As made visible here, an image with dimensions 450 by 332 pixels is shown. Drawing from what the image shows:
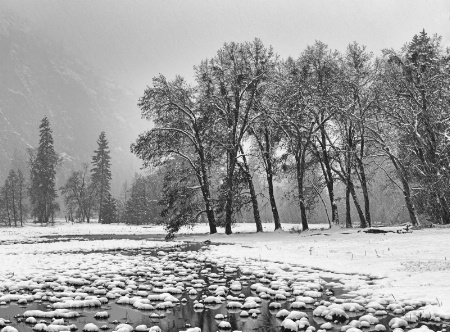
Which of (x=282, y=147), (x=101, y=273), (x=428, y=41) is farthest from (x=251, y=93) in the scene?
(x=101, y=273)

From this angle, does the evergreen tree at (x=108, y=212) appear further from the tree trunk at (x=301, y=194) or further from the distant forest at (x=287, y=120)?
the tree trunk at (x=301, y=194)

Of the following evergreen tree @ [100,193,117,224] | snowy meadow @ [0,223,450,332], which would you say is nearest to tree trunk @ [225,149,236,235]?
snowy meadow @ [0,223,450,332]

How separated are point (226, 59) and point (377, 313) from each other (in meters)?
24.1

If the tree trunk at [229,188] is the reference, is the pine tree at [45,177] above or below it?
above

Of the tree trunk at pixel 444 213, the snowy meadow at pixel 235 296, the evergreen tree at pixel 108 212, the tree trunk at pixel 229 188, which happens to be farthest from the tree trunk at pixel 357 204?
the evergreen tree at pixel 108 212

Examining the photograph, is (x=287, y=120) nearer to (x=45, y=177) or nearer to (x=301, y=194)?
(x=301, y=194)

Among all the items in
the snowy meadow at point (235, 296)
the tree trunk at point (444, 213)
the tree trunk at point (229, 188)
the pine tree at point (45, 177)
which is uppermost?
the pine tree at point (45, 177)

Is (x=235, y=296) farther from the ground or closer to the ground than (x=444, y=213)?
closer to the ground

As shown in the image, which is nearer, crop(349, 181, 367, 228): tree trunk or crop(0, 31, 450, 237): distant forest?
crop(0, 31, 450, 237): distant forest

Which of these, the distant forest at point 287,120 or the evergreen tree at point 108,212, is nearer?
the distant forest at point 287,120

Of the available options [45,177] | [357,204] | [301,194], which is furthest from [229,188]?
[45,177]

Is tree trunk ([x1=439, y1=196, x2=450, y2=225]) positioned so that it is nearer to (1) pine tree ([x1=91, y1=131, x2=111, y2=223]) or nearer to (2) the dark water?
(2) the dark water

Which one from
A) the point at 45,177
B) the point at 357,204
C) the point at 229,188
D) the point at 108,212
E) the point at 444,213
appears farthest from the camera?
the point at 108,212

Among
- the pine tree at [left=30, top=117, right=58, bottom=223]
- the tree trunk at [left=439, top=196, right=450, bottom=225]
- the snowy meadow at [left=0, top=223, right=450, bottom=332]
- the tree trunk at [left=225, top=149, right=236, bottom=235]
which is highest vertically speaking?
the pine tree at [left=30, top=117, right=58, bottom=223]
